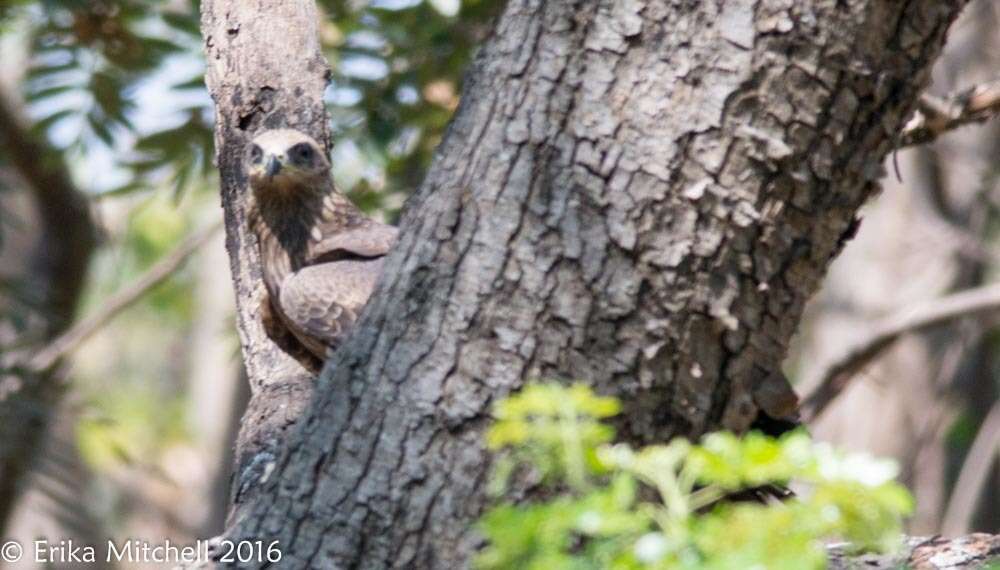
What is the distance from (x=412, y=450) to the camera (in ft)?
9.08

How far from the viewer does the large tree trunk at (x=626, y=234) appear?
106 inches

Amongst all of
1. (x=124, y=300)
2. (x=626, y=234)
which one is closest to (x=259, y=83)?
(x=626, y=234)

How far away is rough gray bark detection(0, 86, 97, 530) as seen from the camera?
22.0 feet

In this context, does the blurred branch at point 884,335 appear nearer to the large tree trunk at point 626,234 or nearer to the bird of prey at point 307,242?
the bird of prey at point 307,242

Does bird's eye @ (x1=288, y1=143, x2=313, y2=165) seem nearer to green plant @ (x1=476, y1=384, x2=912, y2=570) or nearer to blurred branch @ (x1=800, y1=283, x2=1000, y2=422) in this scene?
green plant @ (x1=476, y1=384, x2=912, y2=570)

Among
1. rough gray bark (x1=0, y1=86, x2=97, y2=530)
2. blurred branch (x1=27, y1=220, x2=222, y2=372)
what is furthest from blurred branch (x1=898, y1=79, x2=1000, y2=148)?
rough gray bark (x1=0, y1=86, x2=97, y2=530)

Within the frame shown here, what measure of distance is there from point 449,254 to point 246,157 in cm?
161

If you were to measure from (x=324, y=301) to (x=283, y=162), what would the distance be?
0.44 metres

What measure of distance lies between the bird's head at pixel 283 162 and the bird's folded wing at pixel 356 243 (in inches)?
8.5

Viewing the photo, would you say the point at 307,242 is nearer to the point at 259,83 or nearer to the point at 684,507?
the point at 259,83

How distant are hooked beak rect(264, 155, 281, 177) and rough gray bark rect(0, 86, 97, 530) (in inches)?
121

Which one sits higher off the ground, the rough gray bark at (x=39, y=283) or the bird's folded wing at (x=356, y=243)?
the bird's folded wing at (x=356, y=243)

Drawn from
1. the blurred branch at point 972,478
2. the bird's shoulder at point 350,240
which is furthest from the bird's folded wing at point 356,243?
the blurred branch at point 972,478

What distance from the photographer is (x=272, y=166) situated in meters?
4.05
